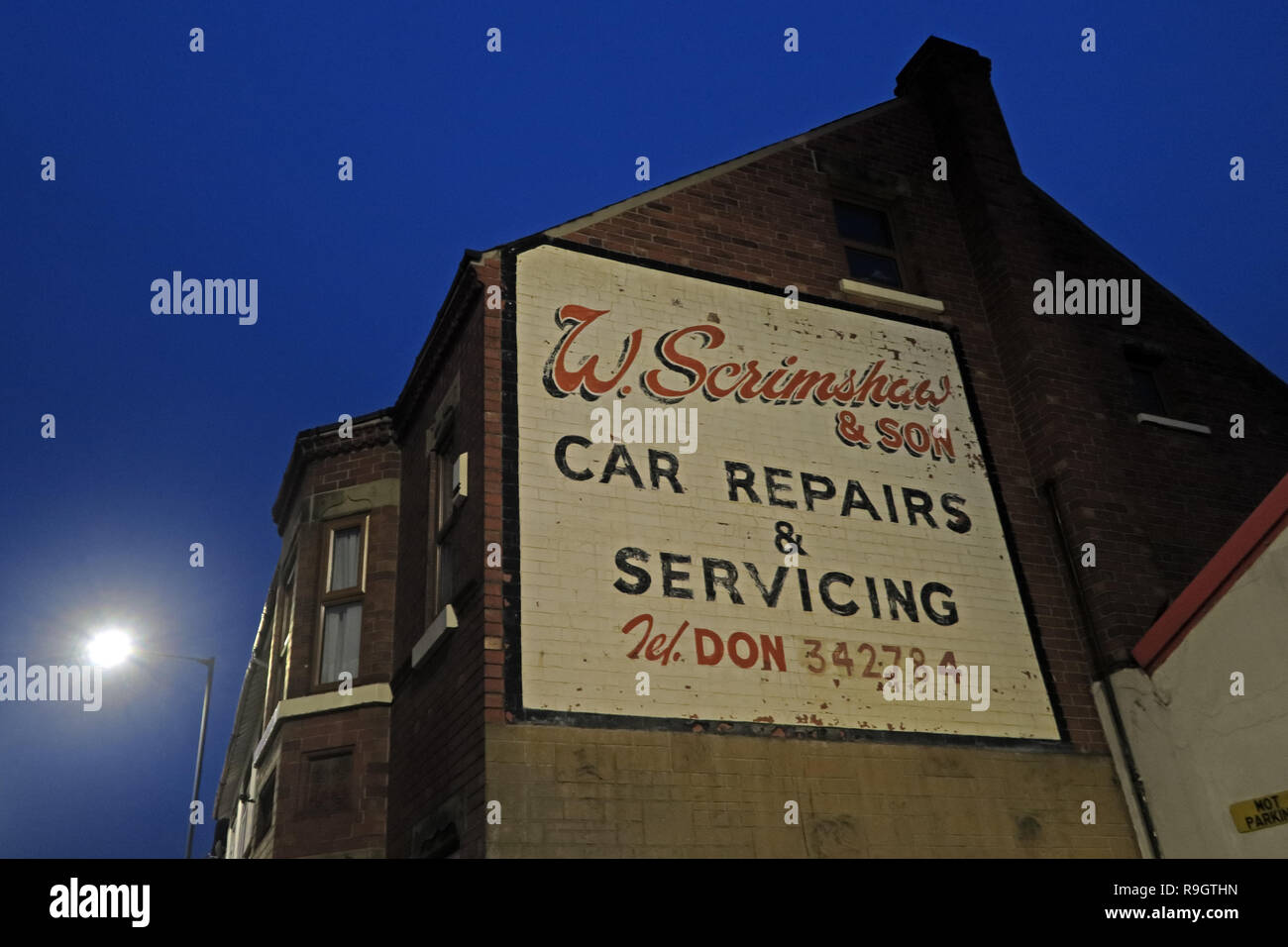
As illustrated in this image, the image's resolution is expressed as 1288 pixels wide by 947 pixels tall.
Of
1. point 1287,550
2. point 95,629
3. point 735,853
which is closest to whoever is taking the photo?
point 735,853

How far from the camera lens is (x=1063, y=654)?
34.6ft

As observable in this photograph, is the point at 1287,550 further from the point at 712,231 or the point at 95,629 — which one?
the point at 95,629

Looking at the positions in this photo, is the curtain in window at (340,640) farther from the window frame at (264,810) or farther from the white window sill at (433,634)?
the white window sill at (433,634)

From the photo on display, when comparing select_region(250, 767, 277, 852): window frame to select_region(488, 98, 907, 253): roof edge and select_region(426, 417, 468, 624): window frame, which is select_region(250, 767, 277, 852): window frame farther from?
select_region(488, 98, 907, 253): roof edge

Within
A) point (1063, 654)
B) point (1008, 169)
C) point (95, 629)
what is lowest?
point (1063, 654)

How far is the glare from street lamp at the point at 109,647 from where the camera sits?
1584 cm

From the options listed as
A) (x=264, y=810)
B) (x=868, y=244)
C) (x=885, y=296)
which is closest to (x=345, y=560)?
(x=264, y=810)

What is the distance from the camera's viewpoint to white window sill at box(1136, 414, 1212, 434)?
12602 mm

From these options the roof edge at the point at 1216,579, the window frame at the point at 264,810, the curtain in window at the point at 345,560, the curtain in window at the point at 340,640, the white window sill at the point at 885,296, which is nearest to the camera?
the roof edge at the point at 1216,579

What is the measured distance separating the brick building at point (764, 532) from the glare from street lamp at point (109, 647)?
376 cm

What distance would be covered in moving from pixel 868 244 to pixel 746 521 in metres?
4.91

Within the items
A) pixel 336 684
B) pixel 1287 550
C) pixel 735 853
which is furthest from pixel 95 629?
pixel 1287 550

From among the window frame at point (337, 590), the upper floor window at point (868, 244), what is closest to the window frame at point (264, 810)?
the window frame at point (337, 590)
